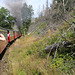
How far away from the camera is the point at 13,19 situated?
37438mm

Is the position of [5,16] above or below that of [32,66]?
above

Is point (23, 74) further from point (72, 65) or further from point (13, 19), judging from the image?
point (13, 19)

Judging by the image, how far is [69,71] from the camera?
8.86 feet

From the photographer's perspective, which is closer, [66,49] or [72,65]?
[72,65]

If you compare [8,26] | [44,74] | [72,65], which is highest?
[72,65]

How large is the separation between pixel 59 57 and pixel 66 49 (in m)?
0.50

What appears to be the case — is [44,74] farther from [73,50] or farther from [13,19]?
[13,19]

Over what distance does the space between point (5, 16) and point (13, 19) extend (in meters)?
3.78

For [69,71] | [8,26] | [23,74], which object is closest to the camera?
[69,71]

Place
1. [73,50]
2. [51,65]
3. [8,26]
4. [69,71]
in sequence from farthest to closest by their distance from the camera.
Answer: [8,26] < [73,50] < [51,65] < [69,71]

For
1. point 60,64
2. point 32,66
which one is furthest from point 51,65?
point 32,66

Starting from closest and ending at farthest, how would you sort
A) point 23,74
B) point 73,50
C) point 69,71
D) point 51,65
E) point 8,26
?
point 69,71 → point 23,74 → point 51,65 → point 73,50 → point 8,26

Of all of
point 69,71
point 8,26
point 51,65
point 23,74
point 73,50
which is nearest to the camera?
point 69,71

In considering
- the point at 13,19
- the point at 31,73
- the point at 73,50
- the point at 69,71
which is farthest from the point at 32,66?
the point at 13,19
